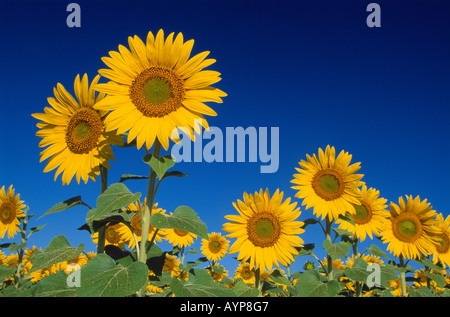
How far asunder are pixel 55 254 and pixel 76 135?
1.14m

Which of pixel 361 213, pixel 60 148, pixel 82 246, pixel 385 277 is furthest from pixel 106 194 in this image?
pixel 361 213

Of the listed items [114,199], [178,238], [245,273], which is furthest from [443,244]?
[114,199]

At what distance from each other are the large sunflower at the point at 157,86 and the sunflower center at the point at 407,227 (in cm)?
504

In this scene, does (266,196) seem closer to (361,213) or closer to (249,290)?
(249,290)

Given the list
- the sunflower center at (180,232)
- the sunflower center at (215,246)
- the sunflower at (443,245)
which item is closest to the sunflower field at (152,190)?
the sunflower at (443,245)

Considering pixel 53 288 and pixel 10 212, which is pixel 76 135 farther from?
pixel 10 212

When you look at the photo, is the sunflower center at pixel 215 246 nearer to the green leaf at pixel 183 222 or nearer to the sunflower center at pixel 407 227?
the sunflower center at pixel 407 227

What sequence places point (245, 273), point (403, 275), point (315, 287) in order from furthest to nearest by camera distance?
point (245, 273) → point (403, 275) → point (315, 287)

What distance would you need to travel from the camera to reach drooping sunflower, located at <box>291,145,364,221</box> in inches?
212

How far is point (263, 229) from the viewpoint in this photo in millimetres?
4652

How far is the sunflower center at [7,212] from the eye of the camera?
20.0 feet

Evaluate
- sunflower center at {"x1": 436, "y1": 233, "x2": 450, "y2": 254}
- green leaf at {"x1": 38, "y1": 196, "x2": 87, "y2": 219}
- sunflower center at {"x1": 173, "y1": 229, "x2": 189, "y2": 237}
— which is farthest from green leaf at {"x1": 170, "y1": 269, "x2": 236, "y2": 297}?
sunflower center at {"x1": 436, "y1": 233, "x2": 450, "y2": 254}

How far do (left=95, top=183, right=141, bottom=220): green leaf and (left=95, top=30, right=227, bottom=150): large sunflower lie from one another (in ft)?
1.85

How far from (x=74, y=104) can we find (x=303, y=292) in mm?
3338
